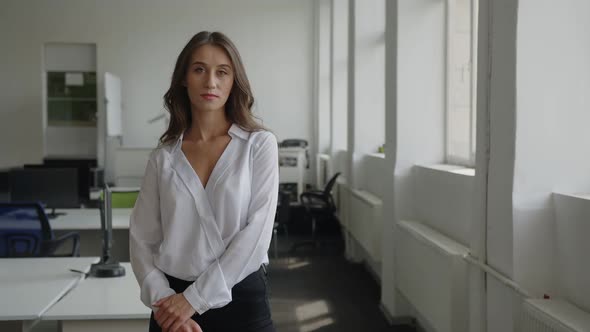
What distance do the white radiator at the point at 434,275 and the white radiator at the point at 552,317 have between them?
0.76 metres

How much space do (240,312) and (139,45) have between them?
9.73 m

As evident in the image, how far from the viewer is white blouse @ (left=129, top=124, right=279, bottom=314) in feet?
5.35

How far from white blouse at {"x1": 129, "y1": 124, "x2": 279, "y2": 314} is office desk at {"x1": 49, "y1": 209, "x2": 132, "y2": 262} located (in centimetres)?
330

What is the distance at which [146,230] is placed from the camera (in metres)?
1.73

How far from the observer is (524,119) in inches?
105

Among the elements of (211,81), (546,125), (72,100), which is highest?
(72,100)

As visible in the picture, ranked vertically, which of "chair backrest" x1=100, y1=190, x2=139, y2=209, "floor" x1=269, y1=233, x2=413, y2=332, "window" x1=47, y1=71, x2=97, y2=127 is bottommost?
"floor" x1=269, y1=233, x2=413, y2=332

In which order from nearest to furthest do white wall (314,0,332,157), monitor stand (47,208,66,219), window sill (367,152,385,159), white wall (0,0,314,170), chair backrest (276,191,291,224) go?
monitor stand (47,208,66,219) → window sill (367,152,385,159) → chair backrest (276,191,291,224) → white wall (314,0,332,157) → white wall (0,0,314,170)

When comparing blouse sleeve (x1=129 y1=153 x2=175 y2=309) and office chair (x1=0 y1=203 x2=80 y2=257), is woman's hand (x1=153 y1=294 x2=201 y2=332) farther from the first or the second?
office chair (x1=0 y1=203 x2=80 y2=257)

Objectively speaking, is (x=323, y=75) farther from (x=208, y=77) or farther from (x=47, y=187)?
(x=208, y=77)

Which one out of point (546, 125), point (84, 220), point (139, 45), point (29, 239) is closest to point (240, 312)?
point (546, 125)

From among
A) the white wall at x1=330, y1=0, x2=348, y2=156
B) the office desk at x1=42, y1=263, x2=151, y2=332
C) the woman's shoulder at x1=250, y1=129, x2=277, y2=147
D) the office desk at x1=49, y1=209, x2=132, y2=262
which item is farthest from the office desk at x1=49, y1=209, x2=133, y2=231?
the white wall at x1=330, y1=0, x2=348, y2=156

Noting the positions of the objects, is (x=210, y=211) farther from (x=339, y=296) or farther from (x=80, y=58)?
(x=80, y=58)

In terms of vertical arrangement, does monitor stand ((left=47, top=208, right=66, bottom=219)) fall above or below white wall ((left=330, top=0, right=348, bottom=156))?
below
